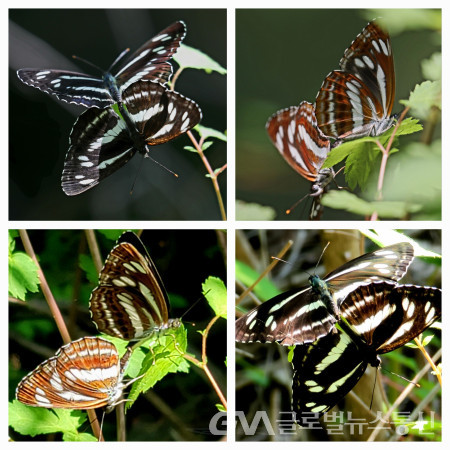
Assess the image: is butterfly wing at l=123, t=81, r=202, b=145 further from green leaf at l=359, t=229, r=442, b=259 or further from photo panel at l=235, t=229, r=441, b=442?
green leaf at l=359, t=229, r=442, b=259

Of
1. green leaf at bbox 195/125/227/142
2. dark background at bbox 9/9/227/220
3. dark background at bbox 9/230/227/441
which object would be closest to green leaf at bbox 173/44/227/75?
dark background at bbox 9/9/227/220

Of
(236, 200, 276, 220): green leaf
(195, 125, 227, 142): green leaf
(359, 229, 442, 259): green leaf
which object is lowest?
(359, 229, 442, 259): green leaf

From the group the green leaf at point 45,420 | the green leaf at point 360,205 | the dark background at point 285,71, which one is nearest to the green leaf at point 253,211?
the dark background at point 285,71

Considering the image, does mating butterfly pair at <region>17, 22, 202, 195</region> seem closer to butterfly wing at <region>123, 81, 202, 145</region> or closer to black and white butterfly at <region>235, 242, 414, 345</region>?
butterfly wing at <region>123, 81, 202, 145</region>

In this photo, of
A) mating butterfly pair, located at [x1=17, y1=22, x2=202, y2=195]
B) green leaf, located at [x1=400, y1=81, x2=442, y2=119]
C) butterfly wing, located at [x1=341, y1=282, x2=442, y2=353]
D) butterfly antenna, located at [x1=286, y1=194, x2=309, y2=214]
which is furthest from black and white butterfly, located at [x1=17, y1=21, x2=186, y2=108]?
butterfly wing, located at [x1=341, y1=282, x2=442, y2=353]

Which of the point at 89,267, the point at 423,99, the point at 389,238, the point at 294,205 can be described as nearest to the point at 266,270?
the point at 294,205

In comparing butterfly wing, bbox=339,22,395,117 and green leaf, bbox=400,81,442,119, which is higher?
butterfly wing, bbox=339,22,395,117
